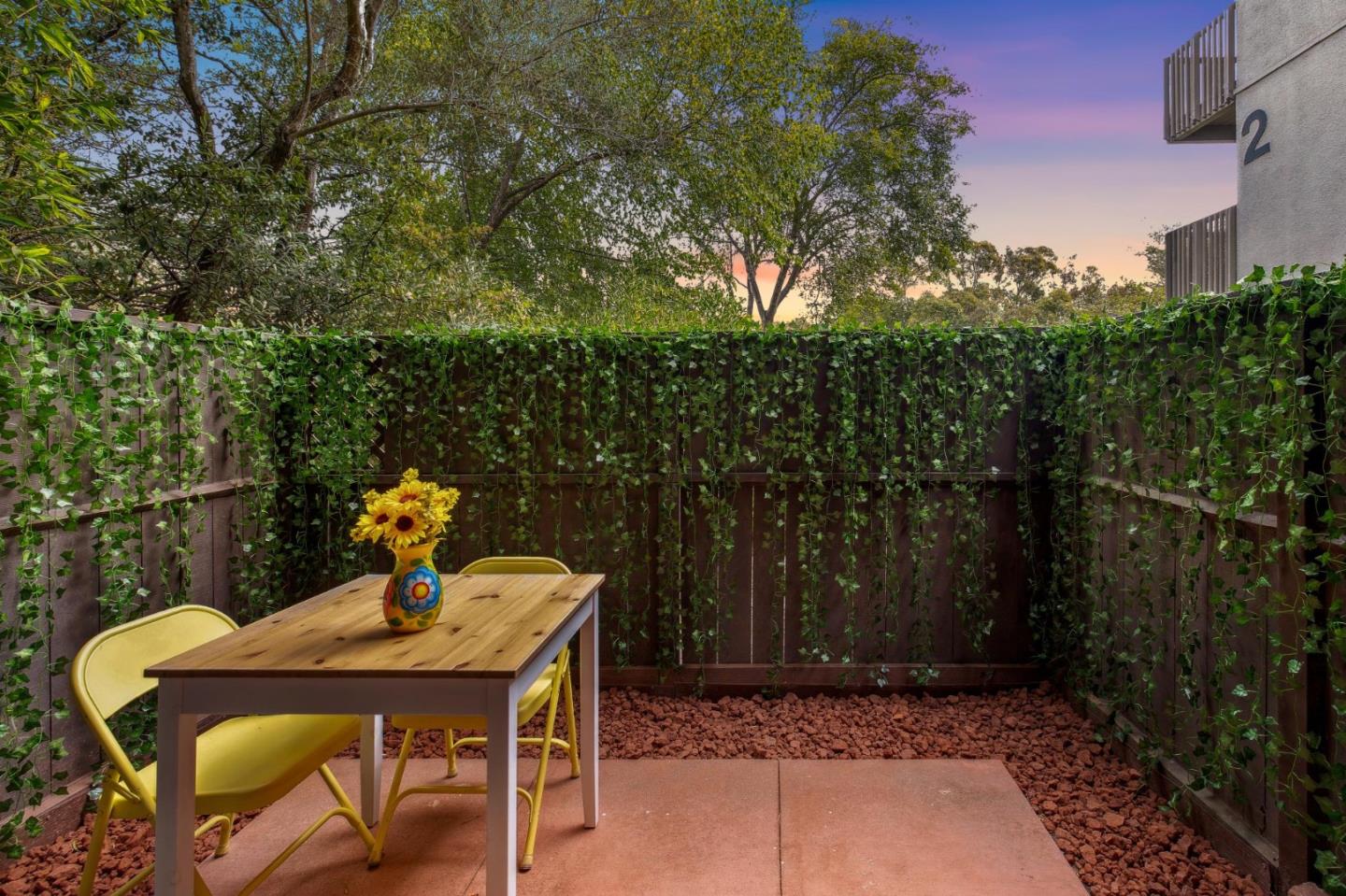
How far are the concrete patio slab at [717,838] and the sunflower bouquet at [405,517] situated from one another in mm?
1129

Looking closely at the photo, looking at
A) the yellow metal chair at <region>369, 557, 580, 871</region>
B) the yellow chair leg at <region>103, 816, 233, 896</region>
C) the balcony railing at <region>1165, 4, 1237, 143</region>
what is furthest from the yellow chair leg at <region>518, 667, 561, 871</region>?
the balcony railing at <region>1165, 4, 1237, 143</region>

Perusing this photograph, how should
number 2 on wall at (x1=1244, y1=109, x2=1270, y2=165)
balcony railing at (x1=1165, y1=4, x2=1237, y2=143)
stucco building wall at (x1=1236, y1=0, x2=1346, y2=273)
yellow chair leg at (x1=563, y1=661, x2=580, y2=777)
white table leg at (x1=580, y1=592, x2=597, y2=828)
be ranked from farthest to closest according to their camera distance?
balcony railing at (x1=1165, y1=4, x2=1237, y2=143) → number 2 on wall at (x1=1244, y1=109, x2=1270, y2=165) → stucco building wall at (x1=1236, y1=0, x2=1346, y2=273) → yellow chair leg at (x1=563, y1=661, x2=580, y2=777) → white table leg at (x1=580, y1=592, x2=597, y2=828)

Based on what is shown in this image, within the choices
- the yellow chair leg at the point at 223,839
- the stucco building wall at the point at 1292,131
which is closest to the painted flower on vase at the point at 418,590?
the yellow chair leg at the point at 223,839

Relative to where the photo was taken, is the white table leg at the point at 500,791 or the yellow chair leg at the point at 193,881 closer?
the white table leg at the point at 500,791

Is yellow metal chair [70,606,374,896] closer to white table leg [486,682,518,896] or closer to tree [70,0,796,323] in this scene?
white table leg [486,682,518,896]

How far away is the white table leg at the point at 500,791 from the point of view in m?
1.49

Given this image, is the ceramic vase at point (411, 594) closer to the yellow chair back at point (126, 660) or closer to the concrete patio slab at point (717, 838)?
the yellow chair back at point (126, 660)

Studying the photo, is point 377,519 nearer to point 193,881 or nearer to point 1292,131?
point 193,881

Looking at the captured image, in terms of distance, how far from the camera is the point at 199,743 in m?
2.09

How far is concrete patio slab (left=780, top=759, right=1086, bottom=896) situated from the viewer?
2.21 metres

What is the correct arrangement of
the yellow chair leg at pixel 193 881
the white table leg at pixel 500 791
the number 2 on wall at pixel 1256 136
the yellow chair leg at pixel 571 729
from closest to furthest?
Answer: 1. the white table leg at pixel 500 791
2. the yellow chair leg at pixel 193 881
3. the yellow chair leg at pixel 571 729
4. the number 2 on wall at pixel 1256 136

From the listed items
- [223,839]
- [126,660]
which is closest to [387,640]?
[126,660]

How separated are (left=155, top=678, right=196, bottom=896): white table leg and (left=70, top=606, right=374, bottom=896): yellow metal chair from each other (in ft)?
0.36

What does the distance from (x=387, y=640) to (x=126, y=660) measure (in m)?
0.70
